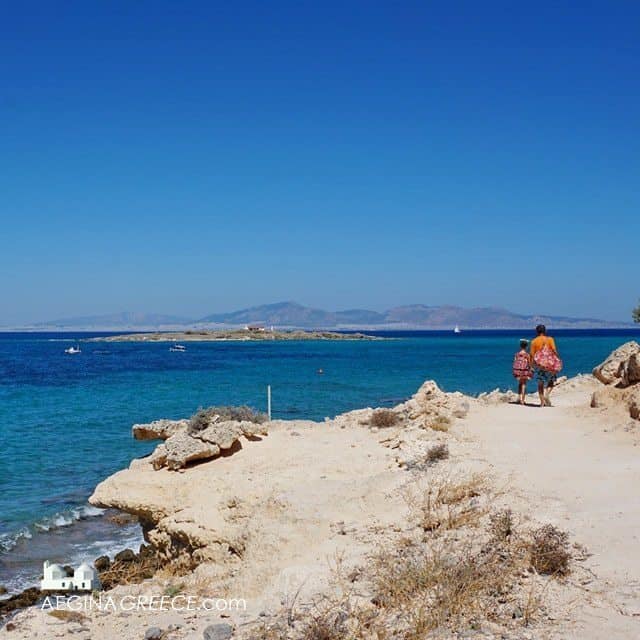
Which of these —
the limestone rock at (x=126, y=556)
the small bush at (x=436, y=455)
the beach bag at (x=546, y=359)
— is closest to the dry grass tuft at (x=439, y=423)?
the small bush at (x=436, y=455)

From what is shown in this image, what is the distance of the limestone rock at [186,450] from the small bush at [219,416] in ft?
3.02

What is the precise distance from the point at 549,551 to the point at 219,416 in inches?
318

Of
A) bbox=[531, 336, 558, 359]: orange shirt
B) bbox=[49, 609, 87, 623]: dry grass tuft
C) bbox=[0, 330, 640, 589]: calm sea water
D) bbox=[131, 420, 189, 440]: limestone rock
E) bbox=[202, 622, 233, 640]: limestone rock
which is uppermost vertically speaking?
bbox=[531, 336, 558, 359]: orange shirt

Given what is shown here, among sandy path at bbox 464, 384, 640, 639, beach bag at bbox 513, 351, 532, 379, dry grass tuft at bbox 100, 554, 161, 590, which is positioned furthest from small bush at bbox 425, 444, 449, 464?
beach bag at bbox 513, 351, 532, 379

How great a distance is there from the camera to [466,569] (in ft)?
18.7

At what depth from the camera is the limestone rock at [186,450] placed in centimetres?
1081

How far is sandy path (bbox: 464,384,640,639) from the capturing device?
5203mm

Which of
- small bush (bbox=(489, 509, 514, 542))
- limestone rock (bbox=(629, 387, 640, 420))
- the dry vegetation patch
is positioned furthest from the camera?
limestone rock (bbox=(629, 387, 640, 420))

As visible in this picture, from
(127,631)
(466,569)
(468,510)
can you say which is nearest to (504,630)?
(466,569)

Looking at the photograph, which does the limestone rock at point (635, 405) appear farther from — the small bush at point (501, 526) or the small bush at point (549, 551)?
the small bush at point (549, 551)

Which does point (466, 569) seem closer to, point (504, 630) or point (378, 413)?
point (504, 630)

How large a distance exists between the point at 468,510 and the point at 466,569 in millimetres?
1784

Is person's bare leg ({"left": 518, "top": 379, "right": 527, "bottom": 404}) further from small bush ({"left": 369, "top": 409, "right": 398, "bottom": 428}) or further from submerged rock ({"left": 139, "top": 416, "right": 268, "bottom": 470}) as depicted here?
submerged rock ({"left": 139, "top": 416, "right": 268, "bottom": 470})

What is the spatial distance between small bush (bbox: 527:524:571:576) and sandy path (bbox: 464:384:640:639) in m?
0.25
